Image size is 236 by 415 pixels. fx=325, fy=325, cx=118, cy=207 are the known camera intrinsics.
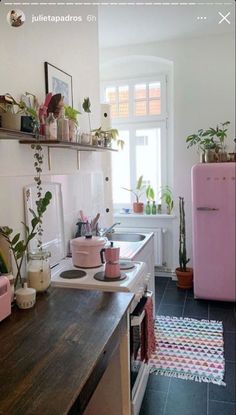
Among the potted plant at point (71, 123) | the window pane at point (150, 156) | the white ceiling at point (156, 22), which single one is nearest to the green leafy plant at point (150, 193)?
the window pane at point (150, 156)

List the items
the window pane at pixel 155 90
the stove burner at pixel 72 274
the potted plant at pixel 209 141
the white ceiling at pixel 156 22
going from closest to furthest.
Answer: the stove burner at pixel 72 274
the white ceiling at pixel 156 22
the potted plant at pixel 209 141
the window pane at pixel 155 90

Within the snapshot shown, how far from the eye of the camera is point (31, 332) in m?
1.19

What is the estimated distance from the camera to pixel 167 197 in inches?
160

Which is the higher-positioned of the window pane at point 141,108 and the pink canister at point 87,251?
the window pane at point 141,108

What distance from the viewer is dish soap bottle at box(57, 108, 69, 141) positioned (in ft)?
6.02

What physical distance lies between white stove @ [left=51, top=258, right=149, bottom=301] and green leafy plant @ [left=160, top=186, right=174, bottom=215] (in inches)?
85.0

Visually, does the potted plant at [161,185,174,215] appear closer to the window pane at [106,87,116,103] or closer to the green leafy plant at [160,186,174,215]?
the green leafy plant at [160,186,174,215]

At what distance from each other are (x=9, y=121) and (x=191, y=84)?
9.71ft

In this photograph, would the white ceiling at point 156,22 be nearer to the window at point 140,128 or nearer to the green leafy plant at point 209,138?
the window at point 140,128

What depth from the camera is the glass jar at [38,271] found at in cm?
153

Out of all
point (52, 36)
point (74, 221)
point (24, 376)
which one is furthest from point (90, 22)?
point (24, 376)

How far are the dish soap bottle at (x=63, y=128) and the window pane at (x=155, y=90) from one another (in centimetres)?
255

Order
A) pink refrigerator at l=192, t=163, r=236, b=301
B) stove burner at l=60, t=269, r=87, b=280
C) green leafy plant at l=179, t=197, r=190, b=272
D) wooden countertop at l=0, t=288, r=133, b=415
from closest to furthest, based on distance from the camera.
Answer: wooden countertop at l=0, t=288, r=133, b=415 < stove burner at l=60, t=269, r=87, b=280 < pink refrigerator at l=192, t=163, r=236, b=301 < green leafy plant at l=179, t=197, r=190, b=272

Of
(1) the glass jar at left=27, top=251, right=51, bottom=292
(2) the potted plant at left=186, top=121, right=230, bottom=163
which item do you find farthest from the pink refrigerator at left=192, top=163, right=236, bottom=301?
(1) the glass jar at left=27, top=251, right=51, bottom=292
